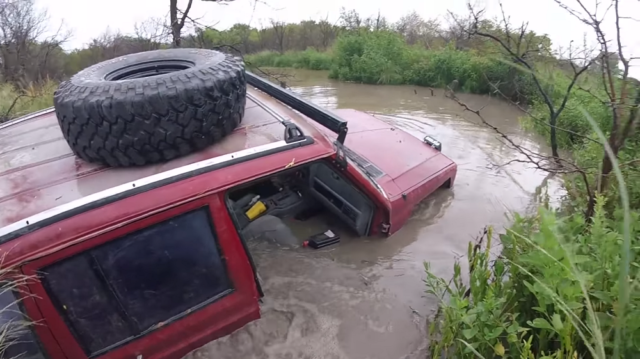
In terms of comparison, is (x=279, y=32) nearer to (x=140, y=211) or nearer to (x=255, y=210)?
(x=255, y=210)

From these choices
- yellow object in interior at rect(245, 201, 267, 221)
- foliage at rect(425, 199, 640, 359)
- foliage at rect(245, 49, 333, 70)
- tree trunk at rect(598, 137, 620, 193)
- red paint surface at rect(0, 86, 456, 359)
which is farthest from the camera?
foliage at rect(245, 49, 333, 70)

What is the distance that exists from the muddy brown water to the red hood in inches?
16.6

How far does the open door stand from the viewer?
2316mm

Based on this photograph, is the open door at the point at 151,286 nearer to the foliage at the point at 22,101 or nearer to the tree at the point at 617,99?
the tree at the point at 617,99

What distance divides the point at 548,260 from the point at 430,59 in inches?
372

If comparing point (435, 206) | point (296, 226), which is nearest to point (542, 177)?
point (435, 206)

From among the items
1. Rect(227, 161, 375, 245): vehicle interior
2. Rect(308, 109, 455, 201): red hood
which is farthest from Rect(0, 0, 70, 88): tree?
Rect(308, 109, 455, 201): red hood

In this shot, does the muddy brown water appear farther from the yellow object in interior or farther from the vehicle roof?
the vehicle roof

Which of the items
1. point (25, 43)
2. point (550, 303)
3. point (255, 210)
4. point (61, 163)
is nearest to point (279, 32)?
point (25, 43)

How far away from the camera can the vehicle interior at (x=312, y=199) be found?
3.81m

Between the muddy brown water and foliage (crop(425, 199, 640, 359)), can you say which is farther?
the muddy brown water

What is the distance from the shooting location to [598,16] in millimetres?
3514

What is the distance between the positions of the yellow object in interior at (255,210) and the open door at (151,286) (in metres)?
0.62

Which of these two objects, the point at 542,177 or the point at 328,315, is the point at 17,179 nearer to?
the point at 328,315
